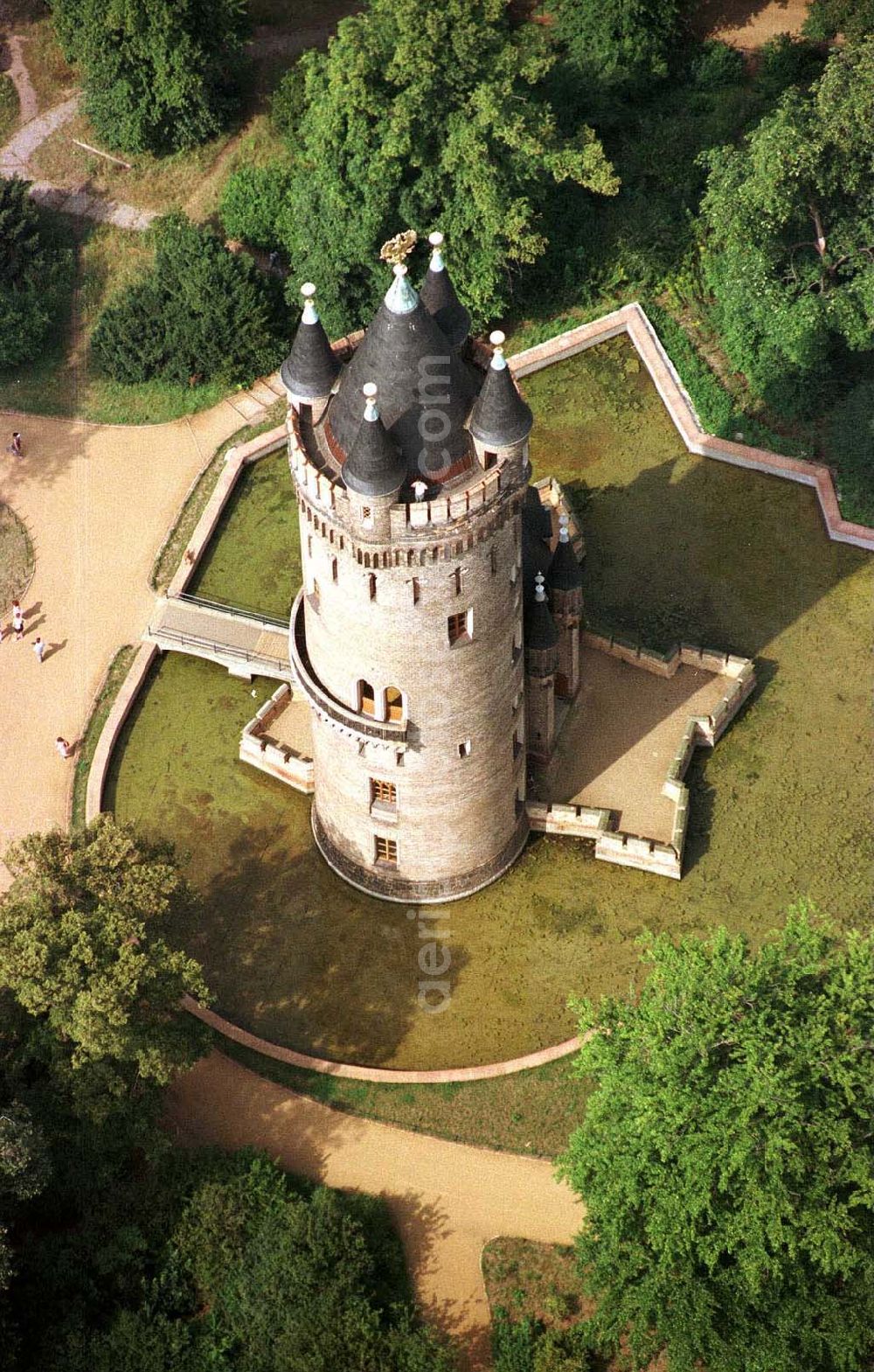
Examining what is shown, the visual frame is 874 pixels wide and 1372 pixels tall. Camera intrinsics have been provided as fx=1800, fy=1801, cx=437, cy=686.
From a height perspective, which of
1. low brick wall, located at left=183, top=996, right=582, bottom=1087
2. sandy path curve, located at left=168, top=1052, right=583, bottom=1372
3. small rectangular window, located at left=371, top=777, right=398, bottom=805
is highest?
small rectangular window, located at left=371, top=777, right=398, bottom=805

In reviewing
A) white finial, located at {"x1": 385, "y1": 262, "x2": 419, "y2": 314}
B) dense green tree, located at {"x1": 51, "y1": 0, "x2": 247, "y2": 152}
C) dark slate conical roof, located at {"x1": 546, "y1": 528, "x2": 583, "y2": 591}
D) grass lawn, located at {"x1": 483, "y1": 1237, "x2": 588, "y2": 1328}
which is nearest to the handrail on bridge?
dark slate conical roof, located at {"x1": 546, "y1": 528, "x2": 583, "y2": 591}

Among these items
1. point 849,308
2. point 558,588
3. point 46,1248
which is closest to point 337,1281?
point 46,1248

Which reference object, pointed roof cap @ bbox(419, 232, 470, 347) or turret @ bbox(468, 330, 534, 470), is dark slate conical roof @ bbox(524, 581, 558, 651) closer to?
turret @ bbox(468, 330, 534, 470)

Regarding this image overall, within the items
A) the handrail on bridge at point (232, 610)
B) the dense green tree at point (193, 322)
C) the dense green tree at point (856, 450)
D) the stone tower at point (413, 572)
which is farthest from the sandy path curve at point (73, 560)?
the dense green tree at point (856, 450)

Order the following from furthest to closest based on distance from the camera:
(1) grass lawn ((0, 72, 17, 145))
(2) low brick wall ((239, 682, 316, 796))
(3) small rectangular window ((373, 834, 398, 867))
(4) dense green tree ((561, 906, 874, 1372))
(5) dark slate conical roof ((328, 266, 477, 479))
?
(1) grass lawn ((0, 72, 17, 145)) → (2) low brick wall ((239, 682, 316, 796)) → (3) small rectangular window ((373, 834, 398, 867)) → (5) dark slate conical roof ((328, 266, 477, 479)) → (4) dense green tree ((561, 906, 874, 1372))

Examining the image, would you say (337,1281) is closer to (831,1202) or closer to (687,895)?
(831,1202)

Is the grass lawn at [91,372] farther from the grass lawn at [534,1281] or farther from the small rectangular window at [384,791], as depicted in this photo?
the grass lawn at [534,1281]
